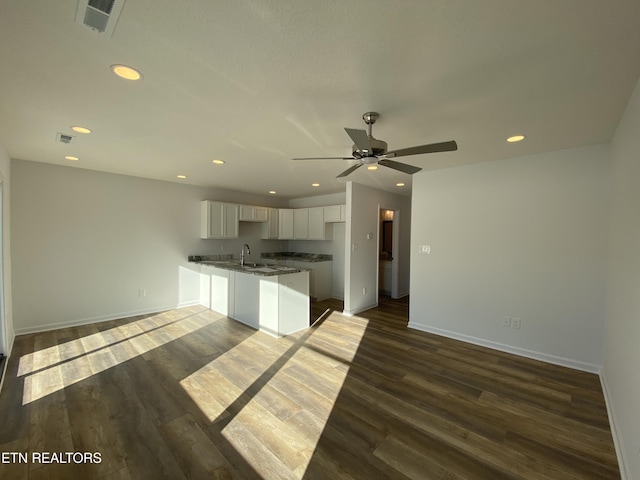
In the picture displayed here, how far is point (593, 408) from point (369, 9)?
3.53m

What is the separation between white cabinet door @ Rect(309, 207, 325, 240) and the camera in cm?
629

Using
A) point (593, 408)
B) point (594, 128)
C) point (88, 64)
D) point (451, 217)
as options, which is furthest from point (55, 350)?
point (594, 128)

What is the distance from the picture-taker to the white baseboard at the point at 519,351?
9.80ft

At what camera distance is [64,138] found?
2844 millimetres

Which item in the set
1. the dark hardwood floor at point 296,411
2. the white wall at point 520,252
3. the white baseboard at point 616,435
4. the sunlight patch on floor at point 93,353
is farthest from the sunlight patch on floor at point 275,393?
the white baseboard at point 616,435

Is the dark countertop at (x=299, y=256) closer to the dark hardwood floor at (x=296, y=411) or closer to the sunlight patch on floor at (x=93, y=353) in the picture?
the sunlight patch on floor at (x=93, y=353)

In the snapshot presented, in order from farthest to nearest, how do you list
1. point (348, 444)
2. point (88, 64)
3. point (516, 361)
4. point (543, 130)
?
point (516, 361)
point (543, 130)
point (348, 444)
point (88, 64)

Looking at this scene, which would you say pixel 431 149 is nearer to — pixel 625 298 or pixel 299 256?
pixel 625 298

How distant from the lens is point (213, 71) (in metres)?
1.66

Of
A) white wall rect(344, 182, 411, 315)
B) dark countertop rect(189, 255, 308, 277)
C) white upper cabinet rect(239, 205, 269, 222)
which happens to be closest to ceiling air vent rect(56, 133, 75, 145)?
dark countertop rect(189, 255, 308, 277)

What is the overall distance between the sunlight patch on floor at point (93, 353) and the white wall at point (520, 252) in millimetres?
3880

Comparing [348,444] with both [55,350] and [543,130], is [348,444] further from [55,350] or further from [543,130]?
[55,350]

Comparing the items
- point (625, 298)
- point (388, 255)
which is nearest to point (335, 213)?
point (388, 255)

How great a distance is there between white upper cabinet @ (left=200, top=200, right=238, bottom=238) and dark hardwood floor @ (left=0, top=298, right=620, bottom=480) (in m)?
2.43
